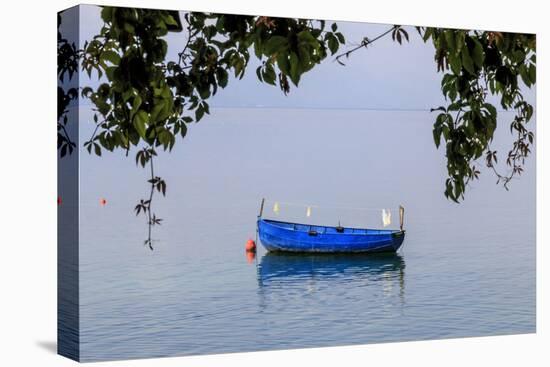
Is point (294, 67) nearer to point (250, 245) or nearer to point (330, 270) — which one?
point (250, 245)

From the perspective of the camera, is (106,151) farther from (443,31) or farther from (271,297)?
(443,31)

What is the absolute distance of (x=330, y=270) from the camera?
33.1ft

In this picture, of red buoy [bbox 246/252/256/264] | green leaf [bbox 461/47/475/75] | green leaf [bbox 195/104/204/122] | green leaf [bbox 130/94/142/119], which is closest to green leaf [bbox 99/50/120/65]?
green leaf [bbox 130/94/142/119]

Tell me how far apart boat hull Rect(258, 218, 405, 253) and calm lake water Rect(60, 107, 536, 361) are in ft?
0.24

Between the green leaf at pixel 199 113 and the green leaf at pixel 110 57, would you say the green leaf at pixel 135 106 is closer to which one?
the green leaf at pixel 110 57

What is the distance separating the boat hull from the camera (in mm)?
10008

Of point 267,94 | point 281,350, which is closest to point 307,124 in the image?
point 267,94

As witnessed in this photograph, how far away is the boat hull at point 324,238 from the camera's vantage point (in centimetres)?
1001

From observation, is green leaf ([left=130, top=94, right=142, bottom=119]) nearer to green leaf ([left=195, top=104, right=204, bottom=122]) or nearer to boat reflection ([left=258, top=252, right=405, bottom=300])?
green leaf ([left=195, top=104, right=204, bottom=122])

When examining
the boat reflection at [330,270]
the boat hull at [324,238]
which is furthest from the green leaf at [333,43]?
the boat reflection at [330,270]

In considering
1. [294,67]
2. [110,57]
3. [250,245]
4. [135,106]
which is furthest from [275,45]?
[250,245]

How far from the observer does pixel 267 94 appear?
32.2 ft

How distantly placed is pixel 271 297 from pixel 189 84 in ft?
5.49

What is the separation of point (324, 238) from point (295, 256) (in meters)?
0.27
